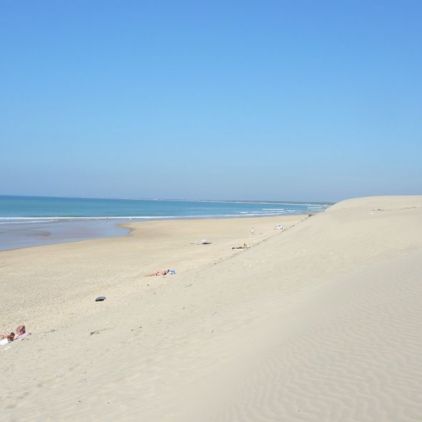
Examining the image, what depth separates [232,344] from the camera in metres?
7.43

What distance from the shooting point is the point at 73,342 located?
921 centimetres

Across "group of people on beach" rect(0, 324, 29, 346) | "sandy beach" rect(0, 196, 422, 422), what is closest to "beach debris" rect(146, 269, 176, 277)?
"sandy beach" rect(0, 196, 422, 422)

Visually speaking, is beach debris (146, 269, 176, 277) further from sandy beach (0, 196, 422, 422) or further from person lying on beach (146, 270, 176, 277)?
sandy beach (0, 196, 422, 422)

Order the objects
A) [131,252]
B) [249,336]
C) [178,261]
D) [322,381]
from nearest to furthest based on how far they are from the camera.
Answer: [322,381], [249,336], [178,261], [131,252]

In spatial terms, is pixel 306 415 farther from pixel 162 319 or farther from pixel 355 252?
pixel 355 252

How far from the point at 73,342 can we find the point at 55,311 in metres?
4.04

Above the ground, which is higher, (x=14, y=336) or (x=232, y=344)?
(x=232, y=344)

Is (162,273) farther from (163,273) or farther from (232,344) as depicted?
(232,344)

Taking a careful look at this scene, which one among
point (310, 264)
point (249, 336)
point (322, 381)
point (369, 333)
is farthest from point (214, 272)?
point (322, 381)

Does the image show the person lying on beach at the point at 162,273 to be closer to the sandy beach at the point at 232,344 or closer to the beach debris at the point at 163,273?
the beach debris at the point at 163,273

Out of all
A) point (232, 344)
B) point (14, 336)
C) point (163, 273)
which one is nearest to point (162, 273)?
point (163, 273)

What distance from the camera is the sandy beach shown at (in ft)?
15.9

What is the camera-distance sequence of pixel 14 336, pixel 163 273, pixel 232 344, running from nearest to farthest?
pixel 232 344 → pixel 14 336 → pixel 163 273

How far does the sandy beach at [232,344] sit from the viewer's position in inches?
191
